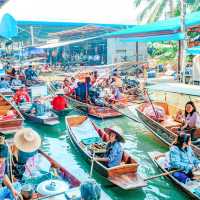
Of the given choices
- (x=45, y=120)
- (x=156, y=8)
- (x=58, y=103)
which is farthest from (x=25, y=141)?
(x=156, y=8)

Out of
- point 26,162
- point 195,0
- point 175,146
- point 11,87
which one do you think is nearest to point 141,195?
point 175,146

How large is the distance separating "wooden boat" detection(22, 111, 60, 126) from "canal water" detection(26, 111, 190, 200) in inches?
12.6

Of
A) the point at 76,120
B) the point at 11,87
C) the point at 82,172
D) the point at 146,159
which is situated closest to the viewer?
the point at 82,172

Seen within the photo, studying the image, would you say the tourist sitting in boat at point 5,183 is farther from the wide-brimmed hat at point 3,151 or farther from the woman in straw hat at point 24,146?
the woman in straw hat at point 24,146

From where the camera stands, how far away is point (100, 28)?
27672 mm

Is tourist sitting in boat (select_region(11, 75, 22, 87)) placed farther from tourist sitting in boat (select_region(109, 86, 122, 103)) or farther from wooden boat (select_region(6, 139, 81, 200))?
wooden boat (select_region(6, 139, 81, 200))

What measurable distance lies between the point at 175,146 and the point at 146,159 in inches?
105

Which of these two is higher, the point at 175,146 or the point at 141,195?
the point at 175,146

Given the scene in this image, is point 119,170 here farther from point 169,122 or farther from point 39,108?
point 39,108

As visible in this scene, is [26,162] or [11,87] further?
[11,87]

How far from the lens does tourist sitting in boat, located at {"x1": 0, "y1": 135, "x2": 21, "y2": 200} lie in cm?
558

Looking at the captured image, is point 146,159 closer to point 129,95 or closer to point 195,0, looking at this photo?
point 129,95

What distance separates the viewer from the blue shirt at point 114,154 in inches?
303

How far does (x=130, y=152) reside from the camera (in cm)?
1052
